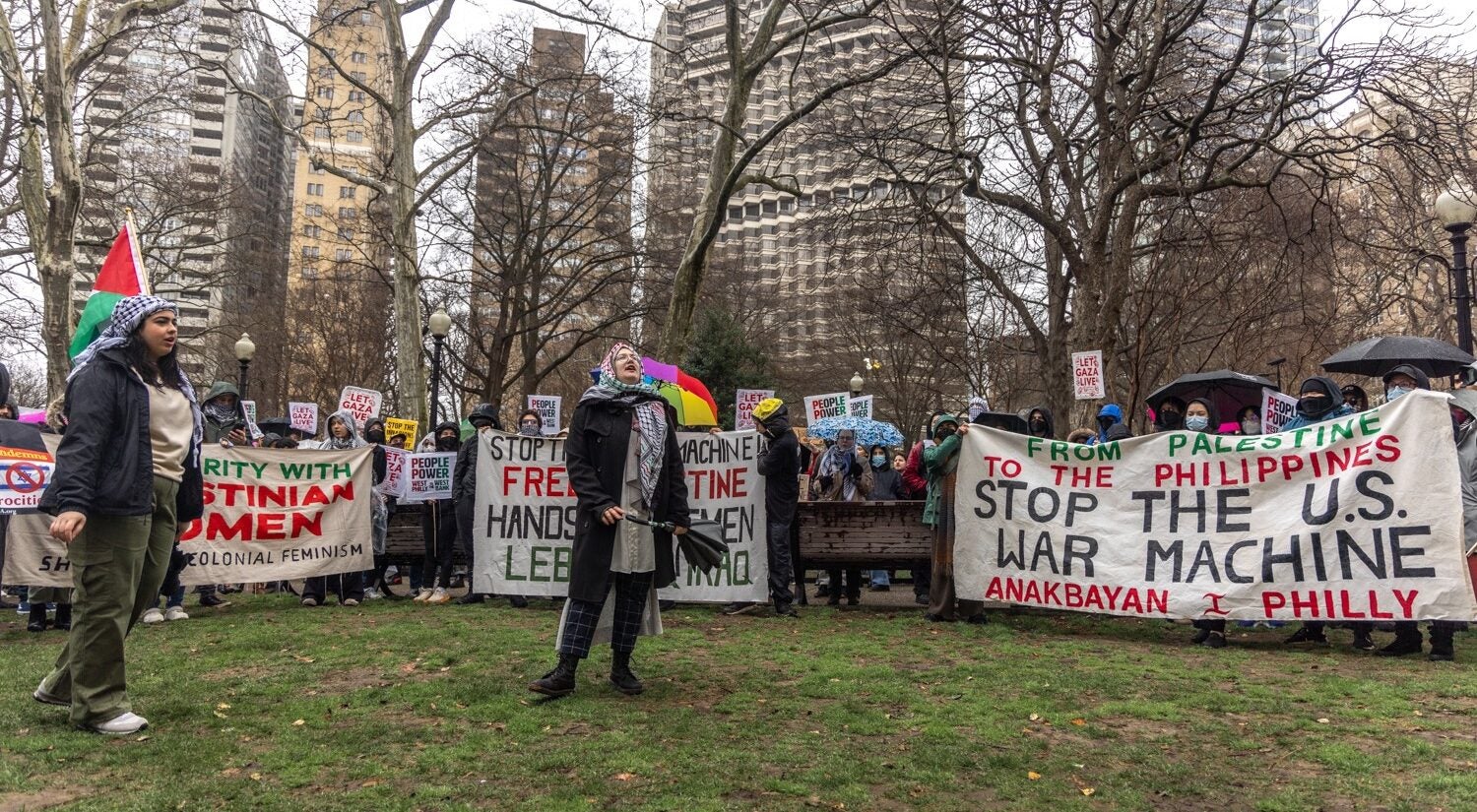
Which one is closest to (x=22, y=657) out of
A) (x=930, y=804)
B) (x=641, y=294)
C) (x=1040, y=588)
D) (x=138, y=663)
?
(x=138, y=663)

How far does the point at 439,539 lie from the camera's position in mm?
10492

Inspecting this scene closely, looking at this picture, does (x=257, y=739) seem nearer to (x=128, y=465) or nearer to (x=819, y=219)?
(x=128, y=465)

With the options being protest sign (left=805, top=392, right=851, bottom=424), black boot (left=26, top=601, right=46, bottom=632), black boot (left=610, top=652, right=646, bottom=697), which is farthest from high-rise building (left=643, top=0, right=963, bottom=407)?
black boot (left=610, top=652, right=646, bottom=697)

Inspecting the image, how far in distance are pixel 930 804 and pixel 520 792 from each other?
1.48 m

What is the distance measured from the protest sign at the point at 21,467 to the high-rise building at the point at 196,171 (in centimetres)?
257

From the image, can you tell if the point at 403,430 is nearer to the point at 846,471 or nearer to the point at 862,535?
the point at 846,471

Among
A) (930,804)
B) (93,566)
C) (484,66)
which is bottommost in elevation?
(930,804)

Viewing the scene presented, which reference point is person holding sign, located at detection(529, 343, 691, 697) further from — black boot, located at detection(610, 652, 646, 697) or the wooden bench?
the wooden bench

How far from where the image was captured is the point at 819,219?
64.6 feet

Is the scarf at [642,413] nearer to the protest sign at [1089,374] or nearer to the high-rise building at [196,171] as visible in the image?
the high-rise building at [196,171]

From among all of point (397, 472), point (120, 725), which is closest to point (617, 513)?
point (120, 725)

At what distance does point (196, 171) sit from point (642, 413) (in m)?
32.8

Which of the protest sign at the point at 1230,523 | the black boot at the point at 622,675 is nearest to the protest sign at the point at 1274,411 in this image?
the protest sign at the point at 1230,523

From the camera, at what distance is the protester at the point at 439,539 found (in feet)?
33.8
